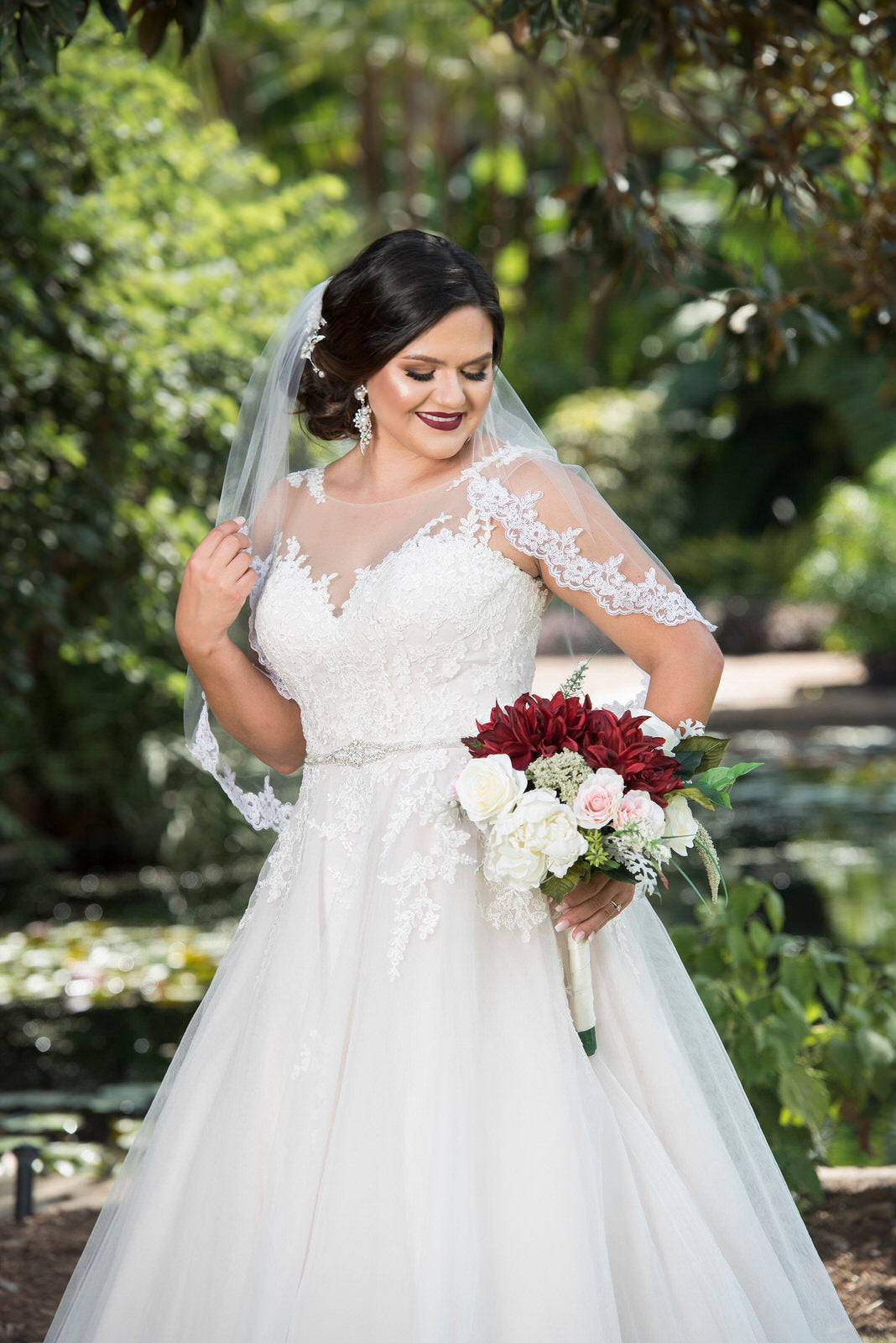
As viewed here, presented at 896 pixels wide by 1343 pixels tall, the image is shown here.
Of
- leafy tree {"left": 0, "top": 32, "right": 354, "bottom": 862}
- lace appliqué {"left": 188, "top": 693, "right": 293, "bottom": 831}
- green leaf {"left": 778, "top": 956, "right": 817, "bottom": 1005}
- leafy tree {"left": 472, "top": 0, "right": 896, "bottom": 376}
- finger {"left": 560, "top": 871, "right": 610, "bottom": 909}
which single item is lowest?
finger {"left": 560, "top": 871, "right": 610, "bottom": 909}

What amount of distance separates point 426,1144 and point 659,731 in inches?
30.5

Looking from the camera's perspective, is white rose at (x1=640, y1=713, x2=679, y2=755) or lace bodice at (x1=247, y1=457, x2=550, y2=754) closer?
white rose at (x1=640, y1=713, x2=679, y2=755)

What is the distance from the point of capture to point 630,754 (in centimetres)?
230

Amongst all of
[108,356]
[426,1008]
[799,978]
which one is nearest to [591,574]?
[426,1008]

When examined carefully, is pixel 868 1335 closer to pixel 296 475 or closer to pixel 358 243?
pixel 296 475

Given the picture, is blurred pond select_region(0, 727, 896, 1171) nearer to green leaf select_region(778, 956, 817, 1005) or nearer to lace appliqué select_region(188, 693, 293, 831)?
green leaf select_region(778, 956, 817, 1005)

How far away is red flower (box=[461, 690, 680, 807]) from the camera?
7.56ft

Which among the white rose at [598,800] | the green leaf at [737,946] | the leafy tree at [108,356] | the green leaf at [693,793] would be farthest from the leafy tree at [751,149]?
the leafy tree at [108,356]

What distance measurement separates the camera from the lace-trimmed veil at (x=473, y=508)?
2582 millimetres

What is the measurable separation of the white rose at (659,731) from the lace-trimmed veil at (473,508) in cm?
21

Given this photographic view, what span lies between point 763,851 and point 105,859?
4.46m

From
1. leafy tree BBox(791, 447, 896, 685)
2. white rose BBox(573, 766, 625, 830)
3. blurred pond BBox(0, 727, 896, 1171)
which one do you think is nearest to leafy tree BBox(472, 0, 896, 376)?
white rose BBox(573, 766, 625, 830)

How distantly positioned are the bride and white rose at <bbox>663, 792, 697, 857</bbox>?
0.53 ft

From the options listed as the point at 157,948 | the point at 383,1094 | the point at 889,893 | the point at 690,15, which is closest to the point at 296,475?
the point at 383,1094
